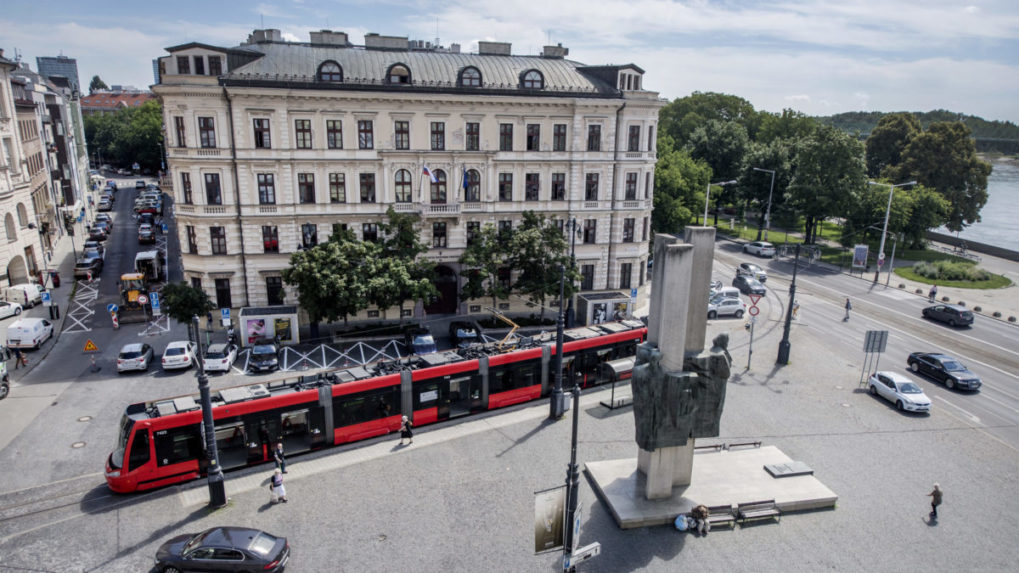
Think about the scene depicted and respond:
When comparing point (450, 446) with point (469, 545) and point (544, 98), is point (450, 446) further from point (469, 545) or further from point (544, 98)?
point (544, 98)

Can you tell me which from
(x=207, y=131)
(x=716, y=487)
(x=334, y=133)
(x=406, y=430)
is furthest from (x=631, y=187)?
(x=207, y=131)

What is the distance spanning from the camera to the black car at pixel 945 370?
109 feet

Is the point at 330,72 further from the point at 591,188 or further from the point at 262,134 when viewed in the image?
the point at 591,188

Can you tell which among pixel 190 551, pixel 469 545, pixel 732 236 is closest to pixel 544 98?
pixel 469 545

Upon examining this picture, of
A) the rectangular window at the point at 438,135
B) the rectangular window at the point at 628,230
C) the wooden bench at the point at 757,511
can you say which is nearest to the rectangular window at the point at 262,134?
the rectangular window at the point at 438,135

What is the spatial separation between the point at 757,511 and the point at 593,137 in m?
30.3

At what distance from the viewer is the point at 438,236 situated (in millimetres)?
44125

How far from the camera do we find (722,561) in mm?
19078

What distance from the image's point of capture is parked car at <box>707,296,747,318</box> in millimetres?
47000

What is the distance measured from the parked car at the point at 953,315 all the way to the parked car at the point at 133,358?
173 feet

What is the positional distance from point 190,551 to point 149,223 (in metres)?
62.7

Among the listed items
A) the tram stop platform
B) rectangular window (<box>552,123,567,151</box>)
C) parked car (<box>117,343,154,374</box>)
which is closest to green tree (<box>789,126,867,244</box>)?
rectangular window (<box>552,123,567,151</box>)

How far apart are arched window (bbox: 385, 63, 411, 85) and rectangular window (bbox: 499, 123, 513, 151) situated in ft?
22.8

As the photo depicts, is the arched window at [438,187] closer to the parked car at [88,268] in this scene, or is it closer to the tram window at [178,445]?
the tram window at [178,445]
